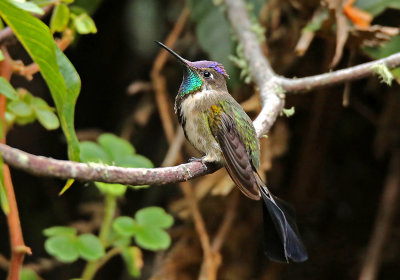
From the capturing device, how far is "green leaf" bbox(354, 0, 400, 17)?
90.2 inches

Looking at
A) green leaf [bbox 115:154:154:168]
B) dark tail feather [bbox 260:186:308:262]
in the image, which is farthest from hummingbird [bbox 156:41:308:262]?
green leaf [bbox 115:154:154:168]

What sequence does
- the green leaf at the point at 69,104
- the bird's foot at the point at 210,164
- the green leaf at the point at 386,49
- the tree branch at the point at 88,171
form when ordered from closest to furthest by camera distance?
the tree branch at the point at 88,171 < the green leaf at the point at 69,104 < the bird's foot at the point at 210,164 < the green leaf at the point at 386,49

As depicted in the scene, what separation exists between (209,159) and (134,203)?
1.50 meters

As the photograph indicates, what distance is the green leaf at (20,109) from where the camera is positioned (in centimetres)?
182

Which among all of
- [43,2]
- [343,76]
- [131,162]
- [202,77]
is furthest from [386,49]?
[43,2]

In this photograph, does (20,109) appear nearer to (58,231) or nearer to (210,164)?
(58,231)

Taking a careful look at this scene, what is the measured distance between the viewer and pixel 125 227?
78.2 inches

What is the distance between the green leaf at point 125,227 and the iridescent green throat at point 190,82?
18.8 inches

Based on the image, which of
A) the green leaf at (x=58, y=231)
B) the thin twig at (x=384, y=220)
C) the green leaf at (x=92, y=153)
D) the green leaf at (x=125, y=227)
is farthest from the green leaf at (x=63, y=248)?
the thin twig at (x=384, y=220)

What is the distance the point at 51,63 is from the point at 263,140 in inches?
52.9

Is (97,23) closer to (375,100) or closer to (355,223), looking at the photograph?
(375,100)

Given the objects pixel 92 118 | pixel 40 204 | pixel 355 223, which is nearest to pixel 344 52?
pixel 355 223

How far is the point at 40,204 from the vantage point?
10.3ft

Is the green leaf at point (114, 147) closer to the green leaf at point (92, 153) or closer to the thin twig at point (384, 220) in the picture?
the green leaf at point (92, 153)
